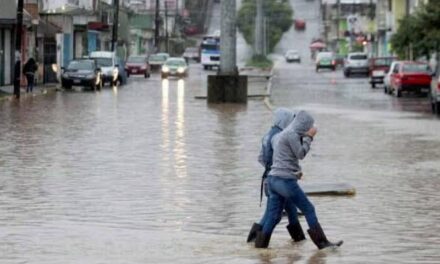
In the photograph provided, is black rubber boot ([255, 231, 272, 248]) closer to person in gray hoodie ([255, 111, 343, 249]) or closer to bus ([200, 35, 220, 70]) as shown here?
person in gray hoodie ([255, 111, 343, 249])

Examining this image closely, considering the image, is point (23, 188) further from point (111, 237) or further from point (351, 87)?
point (351, 87)

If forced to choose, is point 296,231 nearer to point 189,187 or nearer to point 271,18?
point 189,187

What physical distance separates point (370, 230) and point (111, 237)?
283 centimetres

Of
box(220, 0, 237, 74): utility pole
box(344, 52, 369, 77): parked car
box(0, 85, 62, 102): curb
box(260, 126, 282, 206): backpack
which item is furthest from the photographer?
box(344, 52, 369, 77): parked car

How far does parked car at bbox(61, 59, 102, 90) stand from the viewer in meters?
58.7

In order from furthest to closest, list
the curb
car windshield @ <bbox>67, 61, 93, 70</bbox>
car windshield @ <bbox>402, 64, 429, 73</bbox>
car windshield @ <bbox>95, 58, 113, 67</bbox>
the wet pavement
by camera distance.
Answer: car windshield @ <bbox>95, 58, 113, 67</bbox>
car windshield @ <bbox>67, 61, 93, 70</bbox>
car windshield @ <bbox>402, 64, 429, 73</bbox>
the curb
the wet pavement

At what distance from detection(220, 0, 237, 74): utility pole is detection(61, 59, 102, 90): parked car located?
1254 centimetres

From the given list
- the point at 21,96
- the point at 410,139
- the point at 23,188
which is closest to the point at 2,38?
the point at 21,96

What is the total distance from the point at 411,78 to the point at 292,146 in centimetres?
4192

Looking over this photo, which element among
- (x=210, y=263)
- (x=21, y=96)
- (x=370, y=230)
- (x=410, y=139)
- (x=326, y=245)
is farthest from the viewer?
(x=21, y=96)

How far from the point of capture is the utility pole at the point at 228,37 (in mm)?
47000

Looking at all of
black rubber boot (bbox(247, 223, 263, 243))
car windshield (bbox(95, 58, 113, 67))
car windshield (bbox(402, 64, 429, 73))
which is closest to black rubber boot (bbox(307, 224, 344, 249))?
black rubber boot (bbox(247, 223, 263, 243))

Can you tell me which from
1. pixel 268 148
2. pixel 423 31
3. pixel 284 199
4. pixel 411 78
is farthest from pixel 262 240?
pixel 423 31

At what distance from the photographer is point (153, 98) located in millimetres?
50156
